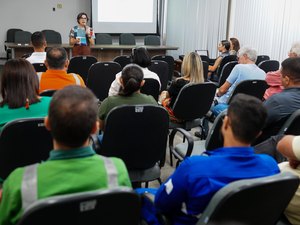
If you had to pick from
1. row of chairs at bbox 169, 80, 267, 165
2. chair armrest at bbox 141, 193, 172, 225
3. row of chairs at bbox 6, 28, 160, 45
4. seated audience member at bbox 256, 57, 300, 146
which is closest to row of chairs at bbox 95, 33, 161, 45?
row of chairs at bbox 6, 28, 160, 45

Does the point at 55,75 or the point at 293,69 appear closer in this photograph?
the point at 293,69

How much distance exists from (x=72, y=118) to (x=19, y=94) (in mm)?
1046

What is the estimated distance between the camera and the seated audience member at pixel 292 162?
172 centimetres

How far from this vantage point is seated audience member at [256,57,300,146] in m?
2.52

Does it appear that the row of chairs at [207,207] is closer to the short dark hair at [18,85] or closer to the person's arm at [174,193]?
the person's arm at [174,193]

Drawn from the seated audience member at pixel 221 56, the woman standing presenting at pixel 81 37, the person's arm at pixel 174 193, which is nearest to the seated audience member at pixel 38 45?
the woman standing presenting at pixel 81 37

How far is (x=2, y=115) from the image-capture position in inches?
85.4

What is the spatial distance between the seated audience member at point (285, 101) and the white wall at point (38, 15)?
26.8 ft

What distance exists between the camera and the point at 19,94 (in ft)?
7.19

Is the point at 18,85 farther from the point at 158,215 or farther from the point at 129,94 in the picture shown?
the point at 158,215

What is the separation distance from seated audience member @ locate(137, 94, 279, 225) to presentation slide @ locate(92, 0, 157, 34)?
28.3 feet

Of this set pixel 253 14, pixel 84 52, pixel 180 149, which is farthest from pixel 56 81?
pixel 253 14

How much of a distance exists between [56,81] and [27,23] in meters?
7.27

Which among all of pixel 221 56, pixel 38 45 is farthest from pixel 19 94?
pixel 221 56
